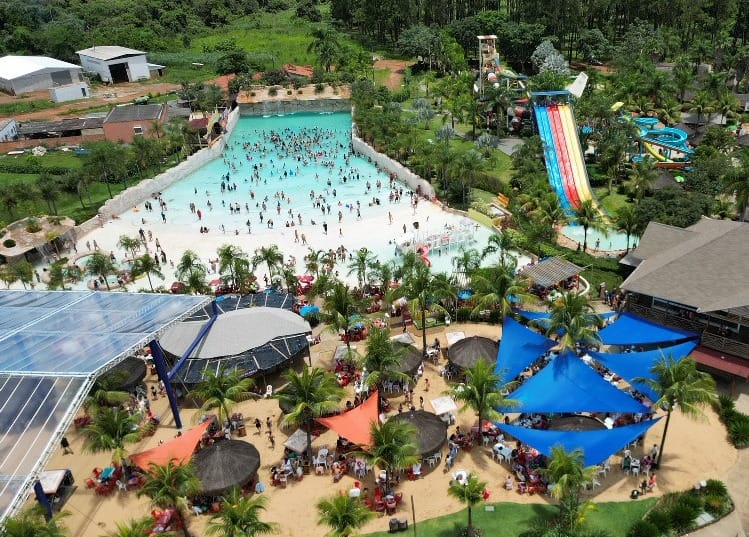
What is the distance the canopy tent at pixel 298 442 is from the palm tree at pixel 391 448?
389cm

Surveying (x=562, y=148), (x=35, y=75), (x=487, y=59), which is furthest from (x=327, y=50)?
(x=562, y=148)

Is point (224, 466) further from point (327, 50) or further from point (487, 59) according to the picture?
point (327, 50)

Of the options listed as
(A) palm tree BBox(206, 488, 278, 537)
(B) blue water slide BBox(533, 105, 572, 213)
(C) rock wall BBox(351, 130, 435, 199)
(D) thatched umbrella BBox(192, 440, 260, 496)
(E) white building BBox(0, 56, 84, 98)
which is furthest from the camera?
(E) white building BBox(0, 56, 84, 98)

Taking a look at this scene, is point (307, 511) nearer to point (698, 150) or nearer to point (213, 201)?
point (213, 201)

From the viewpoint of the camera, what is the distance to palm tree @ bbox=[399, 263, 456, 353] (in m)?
27.4

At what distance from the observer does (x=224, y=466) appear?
20.6 metres

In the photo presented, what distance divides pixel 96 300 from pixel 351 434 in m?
12.7

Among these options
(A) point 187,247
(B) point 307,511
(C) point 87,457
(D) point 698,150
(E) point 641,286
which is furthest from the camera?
(D) point 698,150

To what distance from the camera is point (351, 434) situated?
71.1 feet

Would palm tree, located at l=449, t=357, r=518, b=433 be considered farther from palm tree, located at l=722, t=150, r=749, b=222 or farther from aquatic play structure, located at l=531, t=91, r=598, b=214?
palm tree, located at l=722, t=150, r=749, b=222

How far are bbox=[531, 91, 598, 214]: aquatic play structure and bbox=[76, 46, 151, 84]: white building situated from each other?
6931 centimetres

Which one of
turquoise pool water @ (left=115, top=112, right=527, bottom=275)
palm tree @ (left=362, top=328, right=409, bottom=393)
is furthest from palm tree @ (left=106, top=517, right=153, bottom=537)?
turquoise pool water @ (left=115, top=112, right=527, bottom=275)

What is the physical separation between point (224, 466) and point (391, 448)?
5968 millimetres

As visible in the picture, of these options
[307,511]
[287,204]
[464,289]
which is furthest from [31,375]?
[287,204]
